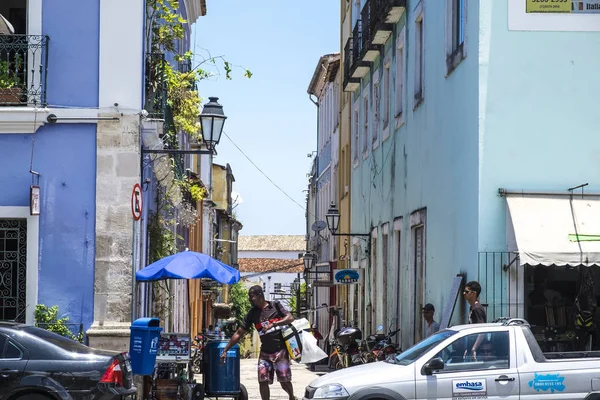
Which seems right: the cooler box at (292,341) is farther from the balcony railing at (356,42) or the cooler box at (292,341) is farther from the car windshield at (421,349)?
the balcony railing at (356,42)

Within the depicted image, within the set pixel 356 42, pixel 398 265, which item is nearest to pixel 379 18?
pixel 356 42

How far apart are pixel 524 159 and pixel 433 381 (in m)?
4.32

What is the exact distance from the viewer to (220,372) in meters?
14.8

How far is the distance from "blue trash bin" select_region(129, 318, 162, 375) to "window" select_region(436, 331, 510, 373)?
4.15 metres

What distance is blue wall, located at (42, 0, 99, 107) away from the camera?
15602 millimetres

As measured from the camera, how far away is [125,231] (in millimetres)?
15438

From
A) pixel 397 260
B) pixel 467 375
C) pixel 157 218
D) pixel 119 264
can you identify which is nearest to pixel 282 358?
pixel 119 264

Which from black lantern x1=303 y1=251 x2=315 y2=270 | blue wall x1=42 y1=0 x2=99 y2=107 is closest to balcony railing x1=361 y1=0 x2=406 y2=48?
blue wall x1=42 y1=0 x2=99 y2=107

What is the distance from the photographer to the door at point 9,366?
1130 centimetres

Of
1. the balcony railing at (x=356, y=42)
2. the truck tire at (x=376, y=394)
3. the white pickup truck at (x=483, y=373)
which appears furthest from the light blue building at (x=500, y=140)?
the balcony railing at (x=356, y=42)

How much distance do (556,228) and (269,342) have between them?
399 centimetres

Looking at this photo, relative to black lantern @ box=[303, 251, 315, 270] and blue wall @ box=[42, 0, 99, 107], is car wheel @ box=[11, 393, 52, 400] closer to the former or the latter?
blue wall @ box=[42, 0, 99, 107]

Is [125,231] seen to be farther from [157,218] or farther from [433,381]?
[433,381]

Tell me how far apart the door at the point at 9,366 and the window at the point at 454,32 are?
24.8 ft
